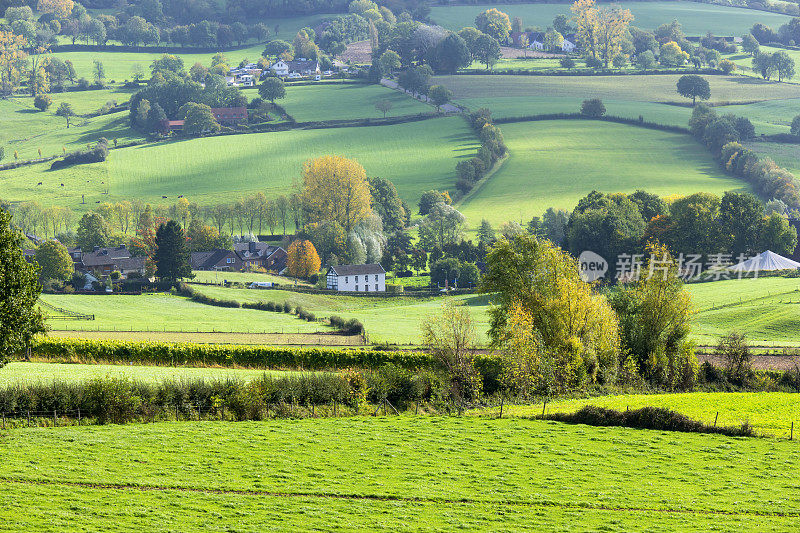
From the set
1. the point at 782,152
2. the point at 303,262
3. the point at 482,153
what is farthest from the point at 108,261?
the point at 782,152

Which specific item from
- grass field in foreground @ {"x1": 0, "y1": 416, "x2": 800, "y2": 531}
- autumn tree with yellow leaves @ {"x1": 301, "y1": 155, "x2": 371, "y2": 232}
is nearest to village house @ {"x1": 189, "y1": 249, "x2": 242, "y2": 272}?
autumn tree with yellow leaves @ {"x1": 301, "y1": 155, "x2": 371, "y2": 232}

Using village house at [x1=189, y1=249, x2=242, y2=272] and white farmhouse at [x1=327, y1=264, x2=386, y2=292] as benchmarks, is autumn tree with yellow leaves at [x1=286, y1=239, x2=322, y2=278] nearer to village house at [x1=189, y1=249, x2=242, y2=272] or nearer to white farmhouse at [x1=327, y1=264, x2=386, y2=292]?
white farmhouse at [x1=327, y1=264, x2=386, y2=292]

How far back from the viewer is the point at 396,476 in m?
39.7

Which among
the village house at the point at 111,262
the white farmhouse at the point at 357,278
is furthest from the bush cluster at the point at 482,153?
the village house at the point at 111,262

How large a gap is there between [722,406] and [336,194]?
10558cm

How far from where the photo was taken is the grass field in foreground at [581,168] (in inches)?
6112

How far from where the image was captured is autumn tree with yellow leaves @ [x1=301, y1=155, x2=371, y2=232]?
153 meters

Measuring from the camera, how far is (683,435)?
47219 millimetres

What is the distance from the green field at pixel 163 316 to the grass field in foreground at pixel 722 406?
1351 inches

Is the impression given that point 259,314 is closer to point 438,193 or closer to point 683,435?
point 683,435

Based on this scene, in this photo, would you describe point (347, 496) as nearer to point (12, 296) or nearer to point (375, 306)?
point (12, 296)

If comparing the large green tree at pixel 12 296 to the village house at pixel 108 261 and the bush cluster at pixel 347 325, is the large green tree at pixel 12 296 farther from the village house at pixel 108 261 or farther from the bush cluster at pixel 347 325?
the village house at pixel 108 261

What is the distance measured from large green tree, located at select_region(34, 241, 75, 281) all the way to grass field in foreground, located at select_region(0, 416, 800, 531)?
69.4m

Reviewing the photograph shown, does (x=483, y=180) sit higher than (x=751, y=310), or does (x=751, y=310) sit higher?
(x=483, y=180)
